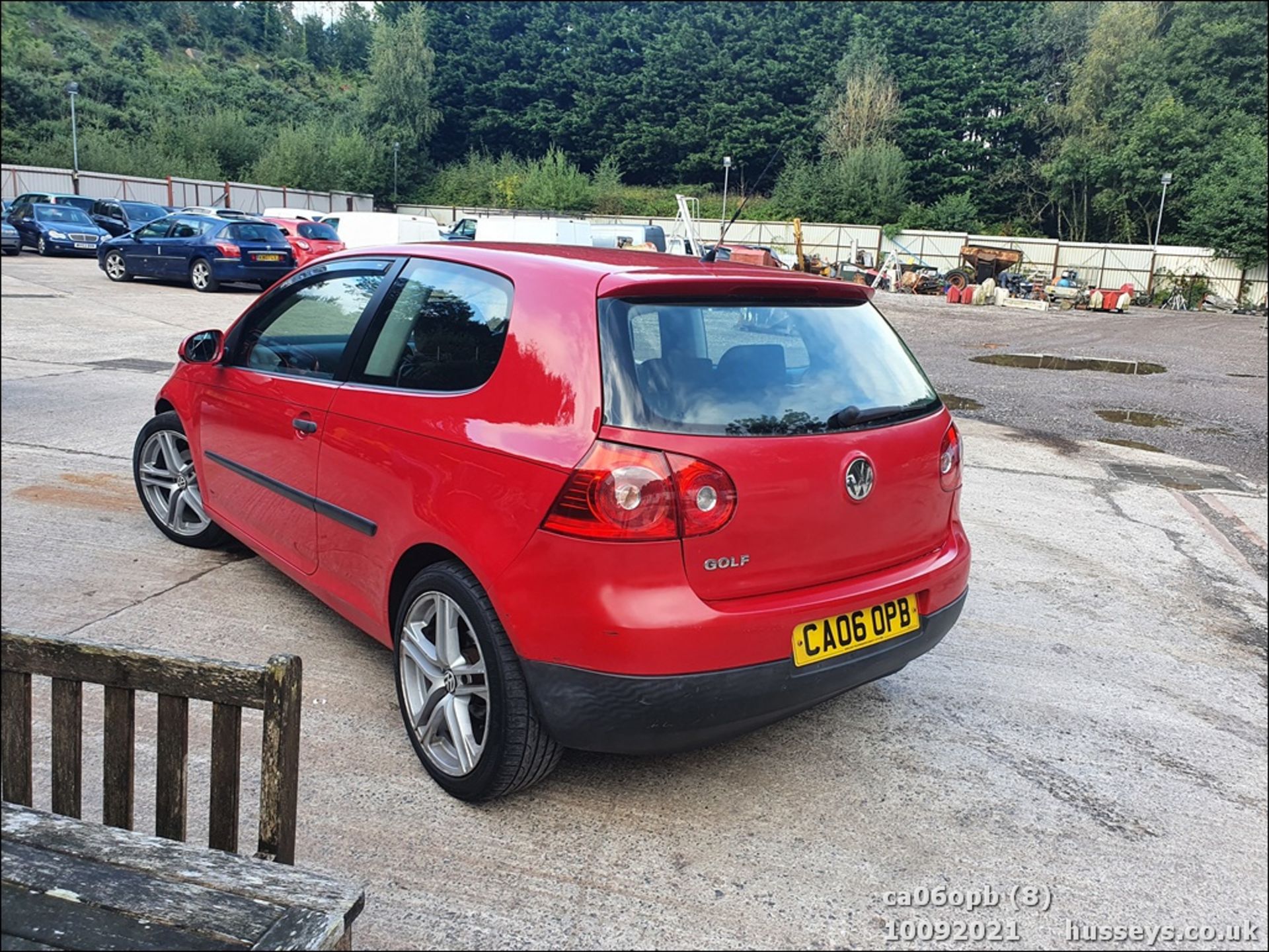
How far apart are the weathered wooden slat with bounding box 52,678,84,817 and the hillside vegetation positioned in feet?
110

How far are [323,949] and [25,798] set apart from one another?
767 millimetres

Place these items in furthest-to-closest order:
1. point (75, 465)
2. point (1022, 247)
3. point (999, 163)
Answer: point (999, 163), point (1022, 247), point (75, 465)

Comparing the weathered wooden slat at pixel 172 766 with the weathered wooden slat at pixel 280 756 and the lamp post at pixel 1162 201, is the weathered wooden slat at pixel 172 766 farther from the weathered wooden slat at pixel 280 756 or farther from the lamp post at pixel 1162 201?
the lamp post at pixel 1162 201

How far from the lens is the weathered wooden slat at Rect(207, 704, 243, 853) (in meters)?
1.88

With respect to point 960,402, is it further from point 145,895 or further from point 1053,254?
point 1053,254

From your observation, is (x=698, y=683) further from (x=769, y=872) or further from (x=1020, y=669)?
(x=1020, y=669)

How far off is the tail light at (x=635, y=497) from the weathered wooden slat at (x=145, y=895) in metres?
1.20

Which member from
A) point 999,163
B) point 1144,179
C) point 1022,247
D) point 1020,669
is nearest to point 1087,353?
point 1020,669

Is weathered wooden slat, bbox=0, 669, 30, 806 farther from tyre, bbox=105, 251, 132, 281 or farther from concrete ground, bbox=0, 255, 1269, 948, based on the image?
tyre, bbox=105, 251, 132, 281

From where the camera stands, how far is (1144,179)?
4788 centimetres

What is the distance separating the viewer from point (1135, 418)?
1116 centimetres

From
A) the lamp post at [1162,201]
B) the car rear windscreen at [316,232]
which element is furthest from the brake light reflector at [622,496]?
the lamp post at [1162,201]

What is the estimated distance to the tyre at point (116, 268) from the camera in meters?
19.5

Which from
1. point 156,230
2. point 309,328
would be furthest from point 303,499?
point 156,230
